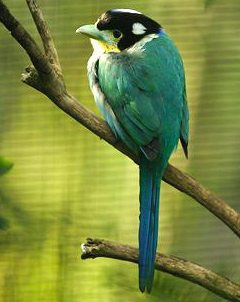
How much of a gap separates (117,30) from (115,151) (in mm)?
794

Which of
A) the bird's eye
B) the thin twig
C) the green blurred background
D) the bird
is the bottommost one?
the green blurred background

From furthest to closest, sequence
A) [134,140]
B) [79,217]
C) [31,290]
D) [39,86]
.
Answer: [79,217]
[31,290]
[134,140]
[39,86]

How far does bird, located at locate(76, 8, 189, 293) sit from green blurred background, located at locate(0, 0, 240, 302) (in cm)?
75

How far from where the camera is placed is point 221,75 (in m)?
3.00

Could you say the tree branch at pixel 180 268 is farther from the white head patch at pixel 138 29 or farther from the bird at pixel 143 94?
the white head patch at pixel 138 29

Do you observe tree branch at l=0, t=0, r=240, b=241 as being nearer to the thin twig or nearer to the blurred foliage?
the thin twig

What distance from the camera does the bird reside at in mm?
2051

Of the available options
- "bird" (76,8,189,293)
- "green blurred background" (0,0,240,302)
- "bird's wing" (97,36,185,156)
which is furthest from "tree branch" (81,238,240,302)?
"green blurred background" (0,0,240,302)

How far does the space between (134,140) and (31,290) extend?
77cm

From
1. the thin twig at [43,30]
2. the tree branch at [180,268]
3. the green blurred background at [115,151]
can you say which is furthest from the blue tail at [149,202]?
the green blurred background at [115,151]

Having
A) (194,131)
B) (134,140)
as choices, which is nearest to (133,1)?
(194,131)

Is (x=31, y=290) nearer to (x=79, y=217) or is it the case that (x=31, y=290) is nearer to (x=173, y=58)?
(x=79, y=217)

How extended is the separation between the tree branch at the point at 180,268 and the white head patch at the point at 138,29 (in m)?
0.73

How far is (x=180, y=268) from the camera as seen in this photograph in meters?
1.76
